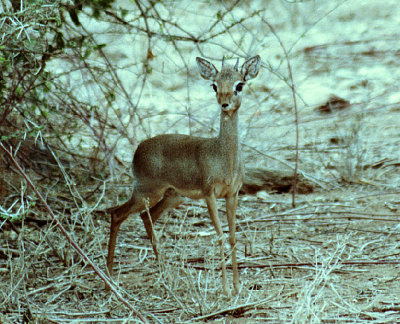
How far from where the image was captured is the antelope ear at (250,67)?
4.62m

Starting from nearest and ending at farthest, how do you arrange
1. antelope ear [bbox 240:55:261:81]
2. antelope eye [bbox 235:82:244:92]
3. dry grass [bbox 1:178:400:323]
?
dry grass [bbox 1:178:400:323]
antelope eye [bbox 235:82:244:92]
antelope ear [bbox 240:55:261:81]

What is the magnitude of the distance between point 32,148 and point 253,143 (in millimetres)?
2649

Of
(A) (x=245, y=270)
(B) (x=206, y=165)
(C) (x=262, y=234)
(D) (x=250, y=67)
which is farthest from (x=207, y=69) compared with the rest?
(C) (x=262, y=234)

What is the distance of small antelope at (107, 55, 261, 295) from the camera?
14.9ft

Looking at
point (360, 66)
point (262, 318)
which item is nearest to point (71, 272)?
point (262, 318)

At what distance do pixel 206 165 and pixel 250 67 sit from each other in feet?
2.42

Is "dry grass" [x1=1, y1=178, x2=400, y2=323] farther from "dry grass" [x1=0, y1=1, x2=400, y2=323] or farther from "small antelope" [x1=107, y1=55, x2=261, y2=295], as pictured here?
"small antelope" [x1=107, y1=55, x2=261, y2=295]

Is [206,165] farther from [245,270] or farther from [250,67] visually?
[245,270]

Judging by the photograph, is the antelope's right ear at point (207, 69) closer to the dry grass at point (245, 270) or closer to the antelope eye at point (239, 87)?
the antelope eye at point (239, 87)

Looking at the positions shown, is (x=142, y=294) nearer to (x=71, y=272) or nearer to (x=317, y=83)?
(x=71, y=272)

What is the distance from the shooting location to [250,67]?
4.65m

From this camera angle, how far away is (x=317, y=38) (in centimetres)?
1093

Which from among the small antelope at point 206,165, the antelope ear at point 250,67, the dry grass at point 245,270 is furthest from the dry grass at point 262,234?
the antelope ear at point 250,67

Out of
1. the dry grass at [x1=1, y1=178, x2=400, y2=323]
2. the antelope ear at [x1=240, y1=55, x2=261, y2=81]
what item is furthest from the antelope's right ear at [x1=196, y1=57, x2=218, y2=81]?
the dry grass at [x1=1, y1=178, x2=400, y2=323]
